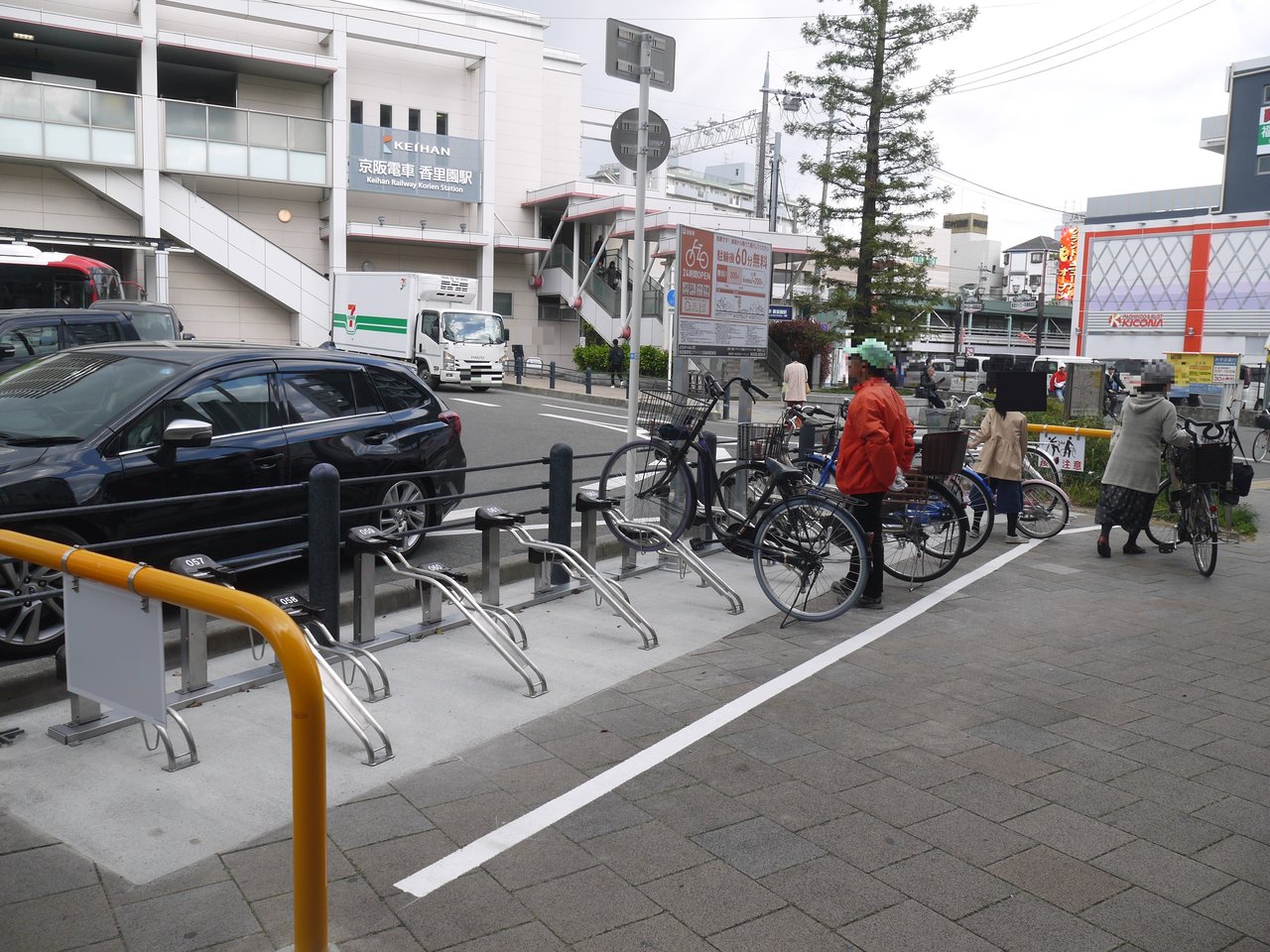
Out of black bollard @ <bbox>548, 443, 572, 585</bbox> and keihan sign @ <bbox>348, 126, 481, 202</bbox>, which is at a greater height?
keihan sign @ <bbox>348, 126, 481, 202</bbox>

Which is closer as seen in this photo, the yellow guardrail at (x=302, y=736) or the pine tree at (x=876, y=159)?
the yellow guardrail at (x=302, y=736)

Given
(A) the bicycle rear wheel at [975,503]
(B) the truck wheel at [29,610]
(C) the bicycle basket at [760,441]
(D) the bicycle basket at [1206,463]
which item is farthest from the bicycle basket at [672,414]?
(B) the truck wheel at [29,610]

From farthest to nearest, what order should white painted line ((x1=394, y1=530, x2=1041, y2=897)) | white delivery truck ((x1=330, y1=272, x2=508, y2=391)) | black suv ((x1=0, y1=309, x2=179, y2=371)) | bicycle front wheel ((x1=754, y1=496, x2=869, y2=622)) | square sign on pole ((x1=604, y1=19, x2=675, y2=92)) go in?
white delivery truck ((x1=330, y1=272, x2=508, y2=391)), black suv ((x1=0, y1=309, x2=179, y2=371)), square sign on pole ((x1=604, y1=19, x2=675, y2=92)), bicycle front wheel ((x1=754, y1=496, x2=869, y2=622)), white painted line ((x1=394, y1=530, x2=1041, y2=897))

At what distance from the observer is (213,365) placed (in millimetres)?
6633

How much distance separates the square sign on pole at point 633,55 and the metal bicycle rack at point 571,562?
3800mm

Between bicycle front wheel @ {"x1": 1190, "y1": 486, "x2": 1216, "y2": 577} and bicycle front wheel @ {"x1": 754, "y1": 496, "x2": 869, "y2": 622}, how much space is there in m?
3.63

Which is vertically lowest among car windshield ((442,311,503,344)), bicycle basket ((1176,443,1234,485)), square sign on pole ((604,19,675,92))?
bicycle basket ((1176,443,1234,485))

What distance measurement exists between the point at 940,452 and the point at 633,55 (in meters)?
3.91

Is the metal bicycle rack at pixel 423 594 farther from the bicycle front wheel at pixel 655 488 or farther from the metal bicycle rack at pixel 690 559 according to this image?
the bicycle front wheel at pixel 655 488

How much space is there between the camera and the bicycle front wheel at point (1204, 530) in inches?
341

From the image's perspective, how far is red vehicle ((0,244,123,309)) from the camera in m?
17.5

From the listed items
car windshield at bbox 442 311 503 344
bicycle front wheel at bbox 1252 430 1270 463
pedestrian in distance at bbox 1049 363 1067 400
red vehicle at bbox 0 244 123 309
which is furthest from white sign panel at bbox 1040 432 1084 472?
car windshield at bbox 442 311 503 344

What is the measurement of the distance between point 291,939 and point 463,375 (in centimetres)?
2493

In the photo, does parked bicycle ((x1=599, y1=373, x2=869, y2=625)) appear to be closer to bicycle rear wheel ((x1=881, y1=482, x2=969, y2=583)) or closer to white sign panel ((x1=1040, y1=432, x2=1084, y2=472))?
bicycle rear wheel ((x1=881, y1=482, x2=969, y2=583))
